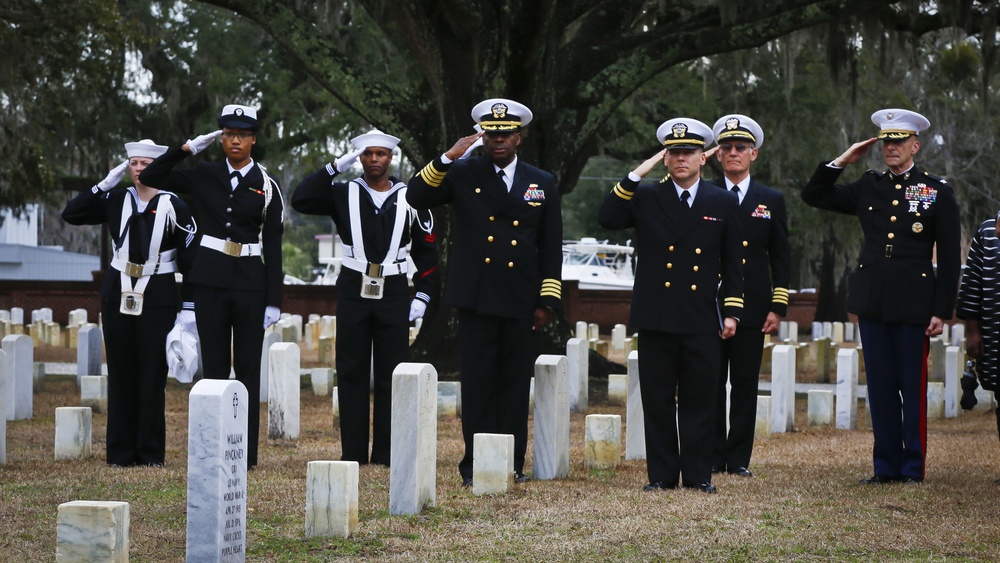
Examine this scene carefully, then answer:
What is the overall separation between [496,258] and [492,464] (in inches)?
46.4

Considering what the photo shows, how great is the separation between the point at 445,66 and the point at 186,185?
294 inches

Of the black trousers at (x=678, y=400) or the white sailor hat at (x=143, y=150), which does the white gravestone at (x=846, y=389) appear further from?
the white sailor hat at (x=143, y=150)

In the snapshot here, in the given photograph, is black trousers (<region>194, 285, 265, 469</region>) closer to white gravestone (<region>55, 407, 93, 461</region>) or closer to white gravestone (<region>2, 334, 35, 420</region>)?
white gravestone (<region>55, 407, 93, 461</region>)

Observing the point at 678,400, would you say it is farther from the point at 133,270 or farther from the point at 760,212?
the point at 133,270

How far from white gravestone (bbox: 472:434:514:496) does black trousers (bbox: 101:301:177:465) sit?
2353mm

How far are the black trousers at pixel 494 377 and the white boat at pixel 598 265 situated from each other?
3763 centimetres

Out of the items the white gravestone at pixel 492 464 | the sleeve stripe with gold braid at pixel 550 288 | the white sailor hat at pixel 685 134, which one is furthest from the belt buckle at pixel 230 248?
the white sailor hat at pixel 685 134

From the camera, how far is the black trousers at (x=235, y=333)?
8727 mm

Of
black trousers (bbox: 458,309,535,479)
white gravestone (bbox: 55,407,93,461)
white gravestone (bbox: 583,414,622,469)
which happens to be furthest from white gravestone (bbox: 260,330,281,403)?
black trousers (bbox: 458,309,535,479)

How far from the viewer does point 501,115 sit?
8.00m

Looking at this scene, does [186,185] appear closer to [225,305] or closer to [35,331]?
[225,305]

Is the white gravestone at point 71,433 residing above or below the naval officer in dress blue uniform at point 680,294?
below

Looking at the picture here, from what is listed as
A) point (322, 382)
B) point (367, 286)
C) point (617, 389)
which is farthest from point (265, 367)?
point (367, 286)

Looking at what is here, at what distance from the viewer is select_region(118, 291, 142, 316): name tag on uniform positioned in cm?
897
